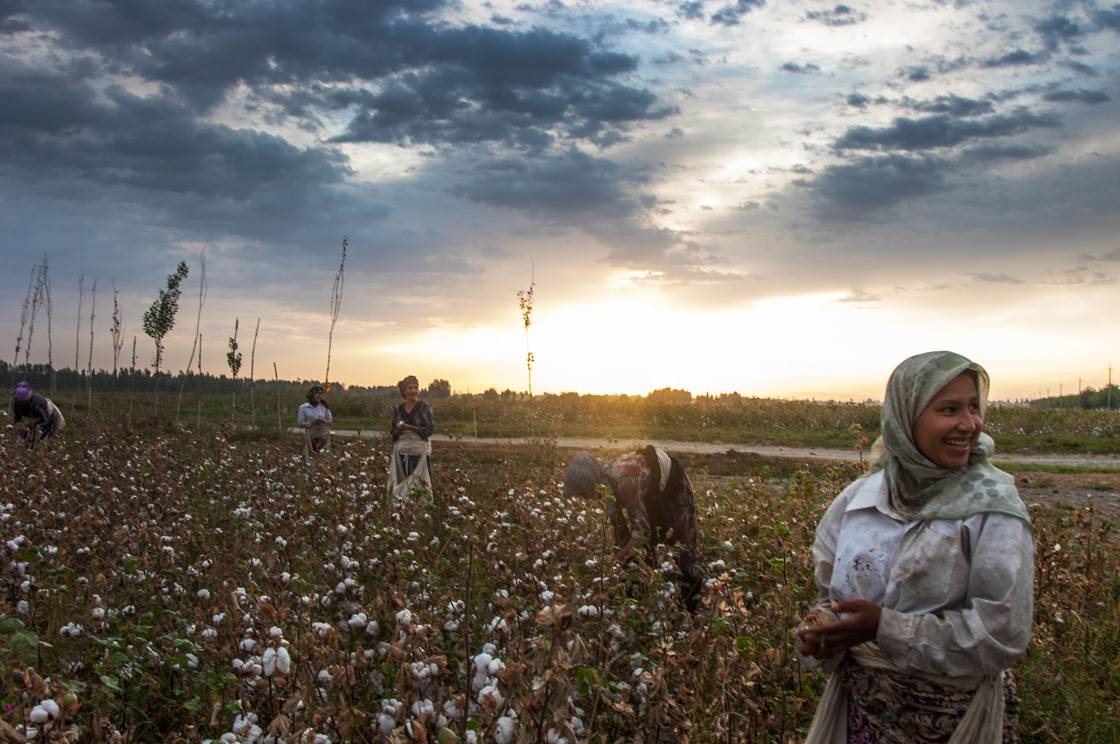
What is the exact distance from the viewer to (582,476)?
5695 mm

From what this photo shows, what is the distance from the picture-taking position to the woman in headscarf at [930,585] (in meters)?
2.21

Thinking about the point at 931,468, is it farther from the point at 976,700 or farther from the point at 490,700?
the point at 490,700

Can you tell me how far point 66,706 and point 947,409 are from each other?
7.65 feet

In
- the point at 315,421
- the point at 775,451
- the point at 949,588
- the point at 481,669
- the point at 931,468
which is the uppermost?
the point at 931,468

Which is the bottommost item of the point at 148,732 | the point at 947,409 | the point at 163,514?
the point at 148,732

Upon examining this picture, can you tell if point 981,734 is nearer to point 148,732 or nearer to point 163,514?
point 148,732

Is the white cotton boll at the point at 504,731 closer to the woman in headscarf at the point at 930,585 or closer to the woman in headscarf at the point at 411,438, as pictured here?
the woman in headscarf at the point at 930,585

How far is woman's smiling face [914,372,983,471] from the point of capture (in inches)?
91.4

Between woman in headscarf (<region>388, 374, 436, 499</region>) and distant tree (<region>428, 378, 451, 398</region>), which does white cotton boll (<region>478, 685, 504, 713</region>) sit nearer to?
woman in headscarf (<region>388, 374, 436, 499</region>)

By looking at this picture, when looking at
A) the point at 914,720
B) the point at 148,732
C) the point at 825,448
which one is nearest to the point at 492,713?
the point at 914,720

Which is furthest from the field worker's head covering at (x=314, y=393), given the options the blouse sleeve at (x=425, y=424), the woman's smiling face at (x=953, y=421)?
the woman's smiling face at (x=953, y=421)

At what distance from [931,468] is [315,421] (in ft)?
39.4

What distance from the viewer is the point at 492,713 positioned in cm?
228

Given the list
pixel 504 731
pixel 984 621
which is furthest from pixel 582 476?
pixel 984 621
